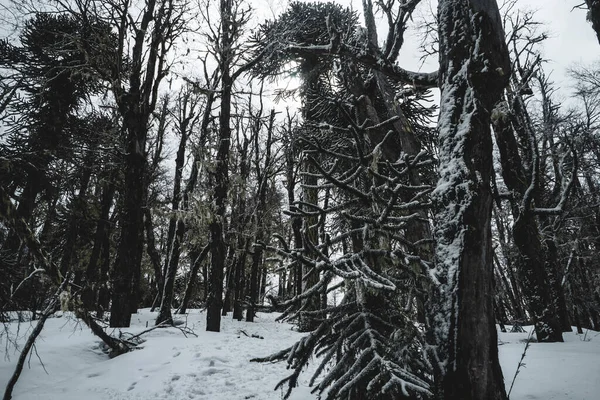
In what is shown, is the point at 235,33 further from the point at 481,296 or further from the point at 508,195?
the point at 481,296

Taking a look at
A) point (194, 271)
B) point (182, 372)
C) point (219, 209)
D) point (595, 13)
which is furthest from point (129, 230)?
point (595, 13)

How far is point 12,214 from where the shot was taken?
382 centimetres

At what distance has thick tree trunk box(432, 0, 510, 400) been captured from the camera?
196 centimetres

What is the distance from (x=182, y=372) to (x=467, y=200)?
17.1 ft

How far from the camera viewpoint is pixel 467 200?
7.04ft

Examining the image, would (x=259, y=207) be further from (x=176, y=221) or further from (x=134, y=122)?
(x=134, y=122)

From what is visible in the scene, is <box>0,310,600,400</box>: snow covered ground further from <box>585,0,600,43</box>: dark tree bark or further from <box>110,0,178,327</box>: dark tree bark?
<box>585,0,600,43</box>: dark tree bark

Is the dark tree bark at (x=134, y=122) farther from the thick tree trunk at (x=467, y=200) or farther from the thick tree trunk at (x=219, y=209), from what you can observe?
the thick tree trunk at (x=467, y=200)

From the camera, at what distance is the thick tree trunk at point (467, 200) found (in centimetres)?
196

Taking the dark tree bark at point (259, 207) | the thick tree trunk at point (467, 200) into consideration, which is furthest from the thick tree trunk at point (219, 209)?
the thick tree trunk at point (467, 200)

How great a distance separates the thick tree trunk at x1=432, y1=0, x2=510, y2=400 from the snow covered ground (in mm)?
1236

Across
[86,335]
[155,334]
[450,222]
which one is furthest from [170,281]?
[450,222]

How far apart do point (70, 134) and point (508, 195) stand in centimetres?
1634

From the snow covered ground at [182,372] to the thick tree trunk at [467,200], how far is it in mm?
1236
